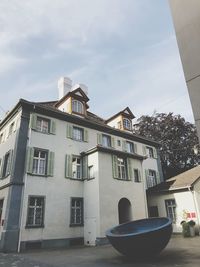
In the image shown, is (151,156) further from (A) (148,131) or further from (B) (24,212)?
(B) (24,212)

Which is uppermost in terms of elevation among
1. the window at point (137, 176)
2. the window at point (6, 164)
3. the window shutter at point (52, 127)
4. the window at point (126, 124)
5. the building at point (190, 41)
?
the window at point (126, 124)

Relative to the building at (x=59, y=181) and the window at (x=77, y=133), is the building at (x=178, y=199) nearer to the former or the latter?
the building at (x=59, y=181)

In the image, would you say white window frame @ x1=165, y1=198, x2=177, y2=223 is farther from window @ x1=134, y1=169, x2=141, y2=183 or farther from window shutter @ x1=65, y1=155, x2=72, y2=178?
window shutter @ x1=65, y1=155, x2=72, y2=178

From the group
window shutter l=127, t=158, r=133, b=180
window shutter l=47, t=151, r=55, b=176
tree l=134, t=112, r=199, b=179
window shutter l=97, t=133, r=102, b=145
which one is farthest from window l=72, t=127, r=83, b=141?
tree l=134, t=112, r=199, b=179

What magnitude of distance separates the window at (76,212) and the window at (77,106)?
7860 millimetres

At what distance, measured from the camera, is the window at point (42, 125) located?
1781 cm

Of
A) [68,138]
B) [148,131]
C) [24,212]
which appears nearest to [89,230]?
[24,212]

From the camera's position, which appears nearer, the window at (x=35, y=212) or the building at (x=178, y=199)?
the window at (x=35, y=212)

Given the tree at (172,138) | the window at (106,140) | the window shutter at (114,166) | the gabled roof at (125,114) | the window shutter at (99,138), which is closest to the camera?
the window shutter at (114,166)

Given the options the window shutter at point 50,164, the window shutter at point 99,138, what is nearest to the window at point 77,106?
the window shutter at point 99,138

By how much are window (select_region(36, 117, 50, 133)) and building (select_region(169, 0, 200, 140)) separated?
48.2 feet

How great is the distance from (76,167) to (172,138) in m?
17.2

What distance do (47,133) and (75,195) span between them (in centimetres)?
506

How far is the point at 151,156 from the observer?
2539 cm
